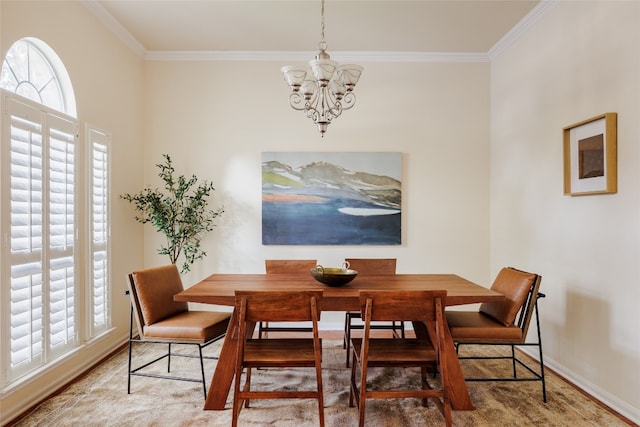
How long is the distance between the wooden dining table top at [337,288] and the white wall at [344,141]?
1278 millimetres

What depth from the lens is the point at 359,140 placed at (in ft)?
14.6

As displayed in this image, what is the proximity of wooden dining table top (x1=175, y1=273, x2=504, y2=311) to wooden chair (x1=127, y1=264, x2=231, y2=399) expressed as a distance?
0.85 ft

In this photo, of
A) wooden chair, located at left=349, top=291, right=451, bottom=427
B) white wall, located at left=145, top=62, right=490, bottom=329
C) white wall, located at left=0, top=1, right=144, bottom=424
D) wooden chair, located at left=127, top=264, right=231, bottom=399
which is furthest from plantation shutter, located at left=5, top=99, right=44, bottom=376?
wooden chair, located at left=349, top=291, right=451, bottom=427

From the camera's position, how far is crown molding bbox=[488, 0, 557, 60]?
3.39m

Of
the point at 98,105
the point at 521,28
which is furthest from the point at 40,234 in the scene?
the point at 521,28

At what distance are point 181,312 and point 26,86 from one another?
1931 mm

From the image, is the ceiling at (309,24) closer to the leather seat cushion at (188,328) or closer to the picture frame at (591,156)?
the picture frame at (591,156)

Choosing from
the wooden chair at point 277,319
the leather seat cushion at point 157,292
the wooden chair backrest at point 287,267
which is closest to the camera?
the wooden chair at point 277,319

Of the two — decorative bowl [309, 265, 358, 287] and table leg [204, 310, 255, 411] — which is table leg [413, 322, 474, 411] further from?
table leg [204, 310, 255, 411]

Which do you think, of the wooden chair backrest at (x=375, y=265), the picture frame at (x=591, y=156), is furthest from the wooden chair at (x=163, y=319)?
the picture frame at (x=591, y=156)

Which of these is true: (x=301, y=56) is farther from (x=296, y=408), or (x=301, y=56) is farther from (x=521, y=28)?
(x=296, y=408)

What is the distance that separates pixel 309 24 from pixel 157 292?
8.89 ft

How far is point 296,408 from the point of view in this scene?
102 inches

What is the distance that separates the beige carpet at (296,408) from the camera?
2436mm
